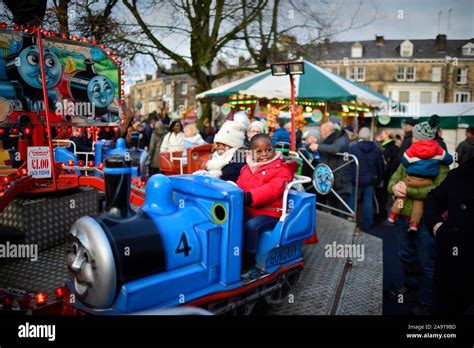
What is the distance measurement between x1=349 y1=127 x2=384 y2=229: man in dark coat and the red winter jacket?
3707 mm

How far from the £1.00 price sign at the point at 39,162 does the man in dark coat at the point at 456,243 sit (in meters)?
3.22

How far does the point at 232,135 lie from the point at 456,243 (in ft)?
7.32

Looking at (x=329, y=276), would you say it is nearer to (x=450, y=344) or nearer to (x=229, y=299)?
(x=229, y=299)

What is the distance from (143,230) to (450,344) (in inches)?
66.5

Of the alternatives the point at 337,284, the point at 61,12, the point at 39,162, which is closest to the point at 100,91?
the point at 61,12

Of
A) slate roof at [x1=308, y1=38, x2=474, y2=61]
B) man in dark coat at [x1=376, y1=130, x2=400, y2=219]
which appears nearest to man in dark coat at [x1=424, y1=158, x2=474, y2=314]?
slate roof at [x1=308, y1=38, x2=474, y2=61]

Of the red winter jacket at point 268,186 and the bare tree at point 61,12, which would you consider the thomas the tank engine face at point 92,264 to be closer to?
the red winter jacket at point 268,186

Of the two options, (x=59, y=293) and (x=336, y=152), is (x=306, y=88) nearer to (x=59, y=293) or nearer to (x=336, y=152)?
(x=336, y=152)

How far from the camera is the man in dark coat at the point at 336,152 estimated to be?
638cm

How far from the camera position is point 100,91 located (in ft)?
15.1

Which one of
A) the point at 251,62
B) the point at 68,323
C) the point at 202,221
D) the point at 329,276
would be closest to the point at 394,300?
the point at 329,276

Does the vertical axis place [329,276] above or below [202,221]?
below

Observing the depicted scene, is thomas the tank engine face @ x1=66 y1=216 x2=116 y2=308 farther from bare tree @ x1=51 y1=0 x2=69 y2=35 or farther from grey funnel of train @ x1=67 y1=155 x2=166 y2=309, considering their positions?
bare tree @ x1=51 y1=0 x2=69 y2=35

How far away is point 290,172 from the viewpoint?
10.8 feet
